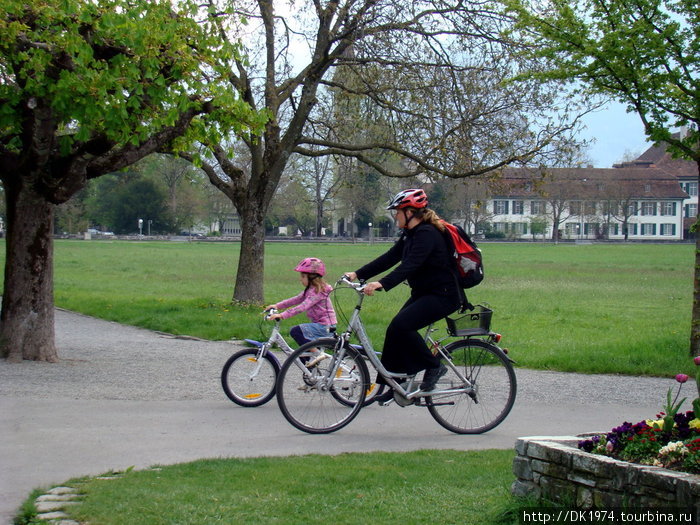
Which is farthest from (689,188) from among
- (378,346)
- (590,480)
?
(590,480)

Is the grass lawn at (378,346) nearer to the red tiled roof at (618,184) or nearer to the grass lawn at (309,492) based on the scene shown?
the grass lawn at (309,492)

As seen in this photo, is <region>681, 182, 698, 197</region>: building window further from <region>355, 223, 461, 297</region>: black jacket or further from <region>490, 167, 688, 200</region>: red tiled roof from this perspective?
<region>355, 223, 461, 297</region>: black jacket

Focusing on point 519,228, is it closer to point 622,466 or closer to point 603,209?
point 603,209

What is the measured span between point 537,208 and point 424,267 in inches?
4664

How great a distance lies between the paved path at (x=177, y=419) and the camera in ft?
22.4

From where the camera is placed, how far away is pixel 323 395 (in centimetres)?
797

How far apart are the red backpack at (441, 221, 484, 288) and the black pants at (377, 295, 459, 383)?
0.23 m

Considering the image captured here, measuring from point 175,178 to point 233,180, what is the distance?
9582 cm

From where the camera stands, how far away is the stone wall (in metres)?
4.38

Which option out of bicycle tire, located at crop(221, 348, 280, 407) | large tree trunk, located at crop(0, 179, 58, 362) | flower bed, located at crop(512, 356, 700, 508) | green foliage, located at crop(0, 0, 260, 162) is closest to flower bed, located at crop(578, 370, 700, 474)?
flower bed, located at crop(512, 356, 700, 508)

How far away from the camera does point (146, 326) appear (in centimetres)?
1750

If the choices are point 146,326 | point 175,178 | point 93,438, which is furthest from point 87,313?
point 175,178

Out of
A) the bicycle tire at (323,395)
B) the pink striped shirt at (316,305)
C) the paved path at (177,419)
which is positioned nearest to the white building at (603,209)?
the paved path at (177,419)

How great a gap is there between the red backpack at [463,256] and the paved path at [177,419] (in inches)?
55.0
